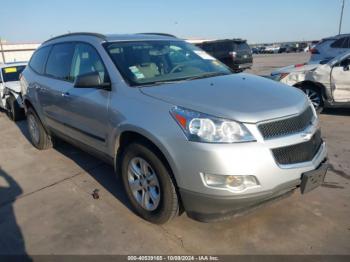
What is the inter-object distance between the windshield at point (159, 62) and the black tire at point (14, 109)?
555 centimetres

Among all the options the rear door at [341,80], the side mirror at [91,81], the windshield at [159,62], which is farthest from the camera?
the rear door at [341,80]

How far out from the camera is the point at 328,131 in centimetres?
599

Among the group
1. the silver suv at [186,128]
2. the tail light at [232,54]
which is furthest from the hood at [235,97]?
the tail light at [232,54]

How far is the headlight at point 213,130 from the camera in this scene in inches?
99.1

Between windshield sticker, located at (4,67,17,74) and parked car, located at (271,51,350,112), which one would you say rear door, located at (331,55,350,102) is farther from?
windshield sticker, located at (4,67,17,74)

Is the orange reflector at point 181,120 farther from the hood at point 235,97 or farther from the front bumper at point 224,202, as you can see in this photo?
the front bumper at point 224,202

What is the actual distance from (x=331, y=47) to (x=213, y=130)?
35.5ft

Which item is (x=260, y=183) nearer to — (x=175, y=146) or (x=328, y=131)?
(x=175, y=146)

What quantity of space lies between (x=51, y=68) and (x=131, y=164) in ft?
8.02

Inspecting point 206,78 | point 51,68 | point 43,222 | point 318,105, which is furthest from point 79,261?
point 318,105

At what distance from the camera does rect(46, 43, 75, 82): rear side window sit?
4.29 m

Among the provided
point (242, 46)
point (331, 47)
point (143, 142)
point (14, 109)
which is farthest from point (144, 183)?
point (242, 46)

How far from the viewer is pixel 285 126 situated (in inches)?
105

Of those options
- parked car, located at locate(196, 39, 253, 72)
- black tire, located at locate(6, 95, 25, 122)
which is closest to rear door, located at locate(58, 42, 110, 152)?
black tire, located at locate(6, 95, 25, 122)
